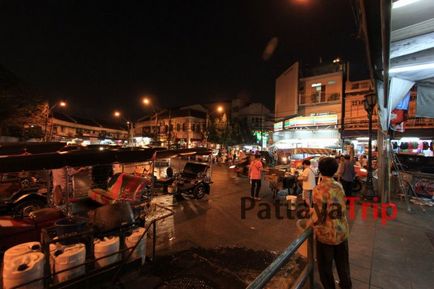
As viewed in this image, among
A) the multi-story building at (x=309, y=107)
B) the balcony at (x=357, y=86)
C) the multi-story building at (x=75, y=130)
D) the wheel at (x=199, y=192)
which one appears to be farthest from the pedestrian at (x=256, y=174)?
the multi-story building at (x=75, y=130)

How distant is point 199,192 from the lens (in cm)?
1073

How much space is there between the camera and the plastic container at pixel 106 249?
4172 mm

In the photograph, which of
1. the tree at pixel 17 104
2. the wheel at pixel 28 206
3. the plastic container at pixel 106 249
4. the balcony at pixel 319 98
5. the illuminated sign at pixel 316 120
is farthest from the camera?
the balcony at pixel 319 98

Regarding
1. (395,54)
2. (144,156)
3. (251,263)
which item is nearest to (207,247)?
(251,263)

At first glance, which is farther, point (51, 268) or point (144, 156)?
point (144, 156)

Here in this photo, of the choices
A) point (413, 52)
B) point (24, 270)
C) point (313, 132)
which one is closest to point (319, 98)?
point (313, 132)

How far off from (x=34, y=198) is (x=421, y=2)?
1060 centimetres

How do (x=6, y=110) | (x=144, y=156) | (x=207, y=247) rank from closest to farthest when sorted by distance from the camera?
(x=207, y=247)
(x=144, y=156)
(x=6, y=110)

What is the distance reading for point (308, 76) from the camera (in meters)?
31.1

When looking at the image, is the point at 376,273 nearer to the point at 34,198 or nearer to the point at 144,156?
the point at 144,156

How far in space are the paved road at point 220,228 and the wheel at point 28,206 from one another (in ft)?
13.4

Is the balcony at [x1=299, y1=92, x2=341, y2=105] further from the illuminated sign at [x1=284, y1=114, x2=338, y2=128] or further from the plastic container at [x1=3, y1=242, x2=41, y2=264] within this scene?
the plastic container at [x1=3, y1=242, x2=41, y2=264]

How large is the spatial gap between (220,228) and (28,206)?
6155mm

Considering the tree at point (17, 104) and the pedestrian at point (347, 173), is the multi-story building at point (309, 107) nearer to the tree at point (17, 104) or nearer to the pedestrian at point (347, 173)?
the pedestrian at point (347, 173)
